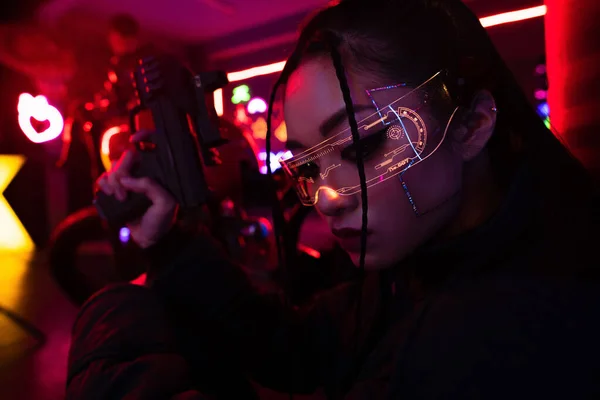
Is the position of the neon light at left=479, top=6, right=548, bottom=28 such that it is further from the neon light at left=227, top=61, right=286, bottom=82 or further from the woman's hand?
the woman's hand

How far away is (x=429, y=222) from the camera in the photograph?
2.23 ft

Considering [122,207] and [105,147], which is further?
[105,147]

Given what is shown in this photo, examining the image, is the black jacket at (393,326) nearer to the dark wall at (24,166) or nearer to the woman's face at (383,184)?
the woman's face at (383,184)

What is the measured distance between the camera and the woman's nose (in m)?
0.70

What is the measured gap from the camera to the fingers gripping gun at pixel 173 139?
97cm

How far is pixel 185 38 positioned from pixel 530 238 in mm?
4773

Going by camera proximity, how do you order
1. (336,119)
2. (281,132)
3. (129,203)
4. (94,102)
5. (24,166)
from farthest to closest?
(24,166) < (94,102) < (129,203) < (281,132) < (336,119)

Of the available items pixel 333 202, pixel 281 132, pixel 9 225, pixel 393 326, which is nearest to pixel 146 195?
pixel 281 132

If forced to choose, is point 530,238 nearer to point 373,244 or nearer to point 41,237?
point 373,244

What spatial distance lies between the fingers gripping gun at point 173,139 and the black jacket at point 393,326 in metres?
0.12

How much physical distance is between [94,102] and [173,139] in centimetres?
215

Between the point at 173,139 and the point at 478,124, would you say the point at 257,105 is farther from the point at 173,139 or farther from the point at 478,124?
the point at 478,124

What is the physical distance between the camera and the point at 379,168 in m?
0.67

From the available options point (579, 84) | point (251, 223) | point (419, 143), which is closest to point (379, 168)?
point (419, 143)
